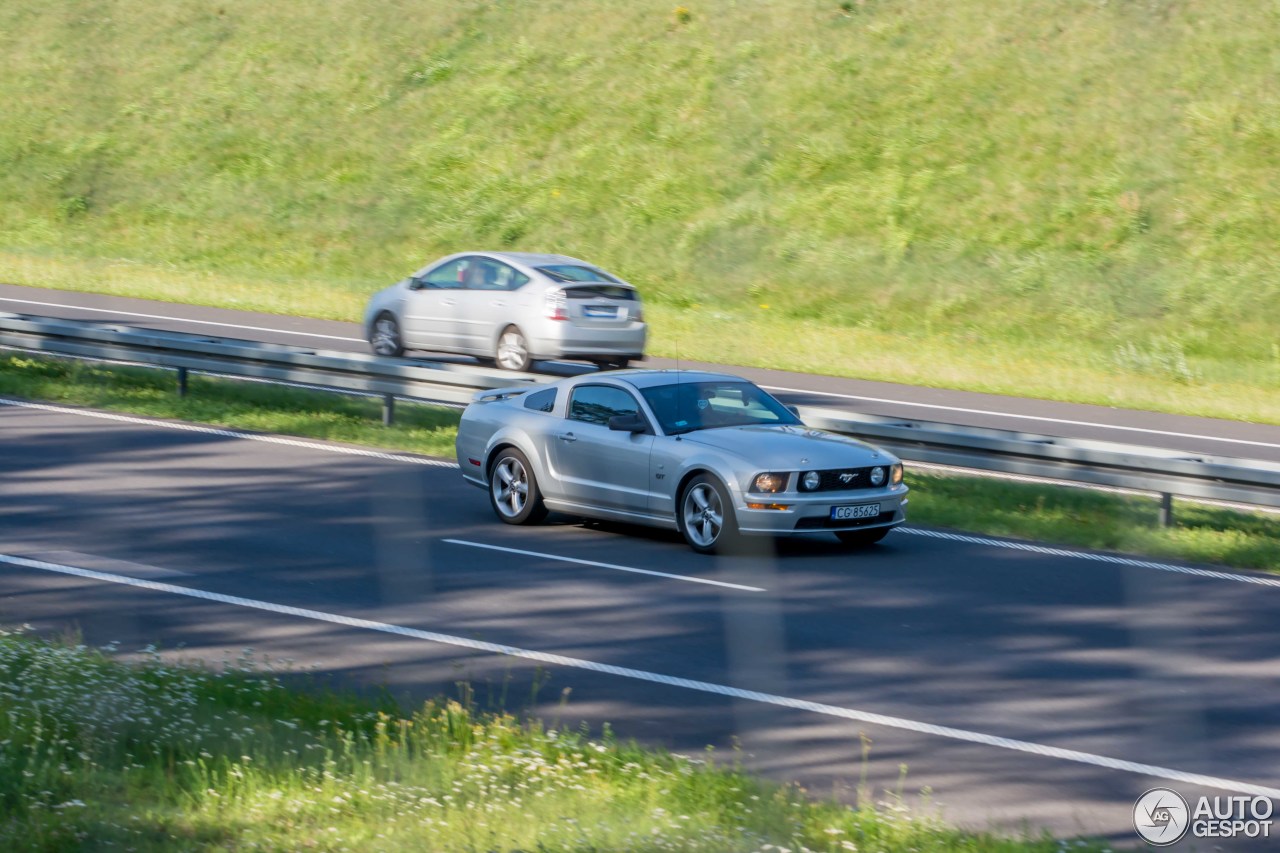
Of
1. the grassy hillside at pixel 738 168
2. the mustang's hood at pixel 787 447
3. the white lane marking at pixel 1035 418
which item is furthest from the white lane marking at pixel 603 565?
the grassy hillside at pixel 738 168

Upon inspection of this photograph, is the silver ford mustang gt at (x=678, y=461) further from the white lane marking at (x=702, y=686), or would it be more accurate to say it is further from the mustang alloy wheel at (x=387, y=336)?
the mustang alloy wheel at (x=387, y=336)

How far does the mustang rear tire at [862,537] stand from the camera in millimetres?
13250

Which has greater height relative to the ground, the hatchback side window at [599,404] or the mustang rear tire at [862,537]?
the hatchback side window at [599,404]

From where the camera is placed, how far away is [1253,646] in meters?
10.3

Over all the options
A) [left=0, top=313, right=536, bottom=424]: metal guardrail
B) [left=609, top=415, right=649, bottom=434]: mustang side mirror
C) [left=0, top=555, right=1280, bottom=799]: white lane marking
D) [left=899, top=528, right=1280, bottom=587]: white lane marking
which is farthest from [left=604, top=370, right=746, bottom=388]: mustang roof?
[left=0, top=555, right=1280, bottom=799]: white lane marking

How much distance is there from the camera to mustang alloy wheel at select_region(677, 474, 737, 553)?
1259 cm

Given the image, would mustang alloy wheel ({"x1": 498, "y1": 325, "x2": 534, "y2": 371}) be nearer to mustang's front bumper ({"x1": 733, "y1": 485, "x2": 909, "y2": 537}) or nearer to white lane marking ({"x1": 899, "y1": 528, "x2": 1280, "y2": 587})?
white lane marking ({"x1": 899, "y1": 528, "x2": 1280, "y2": 587})

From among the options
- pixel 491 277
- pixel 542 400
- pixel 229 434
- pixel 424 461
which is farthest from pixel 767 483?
pixel 491 277

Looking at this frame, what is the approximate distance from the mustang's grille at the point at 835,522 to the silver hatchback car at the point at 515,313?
30.6 feet

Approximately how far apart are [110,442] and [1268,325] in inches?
795

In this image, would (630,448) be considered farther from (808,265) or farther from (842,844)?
(808,265)

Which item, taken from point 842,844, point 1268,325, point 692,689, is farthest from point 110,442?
point 1268,325

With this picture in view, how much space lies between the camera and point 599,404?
45.9 feet

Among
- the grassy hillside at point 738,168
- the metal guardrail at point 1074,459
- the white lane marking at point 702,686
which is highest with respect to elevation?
the grassy hillside at point 738,168
